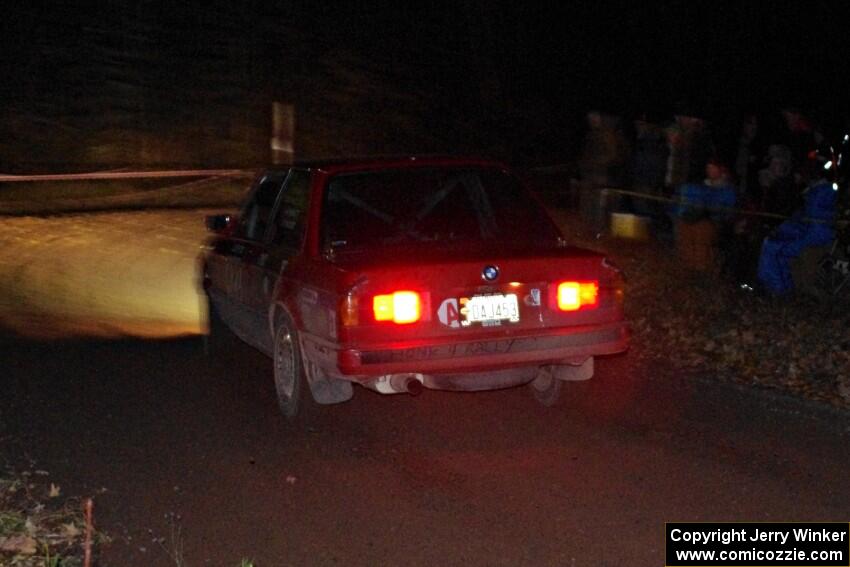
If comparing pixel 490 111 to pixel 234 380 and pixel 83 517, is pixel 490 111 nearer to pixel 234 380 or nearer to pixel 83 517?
pixel 234 380

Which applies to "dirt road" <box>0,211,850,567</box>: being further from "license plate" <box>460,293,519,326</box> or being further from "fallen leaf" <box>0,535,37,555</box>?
"license plate" <box>460,293,519,326</box>

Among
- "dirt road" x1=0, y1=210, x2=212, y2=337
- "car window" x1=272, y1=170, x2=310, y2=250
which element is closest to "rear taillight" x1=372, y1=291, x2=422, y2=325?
"car window" x1=272, y1=170, x2=310, y2=250

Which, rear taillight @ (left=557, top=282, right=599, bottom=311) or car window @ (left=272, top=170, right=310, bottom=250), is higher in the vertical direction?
car window @ (left=272, top=170, right=310, bottom=250)

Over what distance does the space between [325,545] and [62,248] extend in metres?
12.1

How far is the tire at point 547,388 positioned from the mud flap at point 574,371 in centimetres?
18

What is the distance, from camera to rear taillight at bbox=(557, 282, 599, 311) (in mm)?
7223

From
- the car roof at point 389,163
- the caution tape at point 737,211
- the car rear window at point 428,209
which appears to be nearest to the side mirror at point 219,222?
the car roof at point 389,163

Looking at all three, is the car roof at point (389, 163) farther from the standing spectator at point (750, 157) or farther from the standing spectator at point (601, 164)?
the standing spectator at point (750, 157)

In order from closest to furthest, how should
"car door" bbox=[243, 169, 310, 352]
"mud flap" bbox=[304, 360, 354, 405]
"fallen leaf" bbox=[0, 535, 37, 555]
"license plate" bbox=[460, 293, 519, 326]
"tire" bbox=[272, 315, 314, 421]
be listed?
"fallen leaf" bbox=[0, 535, 37, 555] → "license plate" bbox=[460, 293, 519, 326] → "mud flap" bbox=[304, 360, 354, 405] → "tire" bbox=[272, 315, 314, 421] → "car door" bbox=[243, 169, 310, 352]

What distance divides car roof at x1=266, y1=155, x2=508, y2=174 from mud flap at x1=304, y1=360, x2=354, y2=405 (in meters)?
1.25

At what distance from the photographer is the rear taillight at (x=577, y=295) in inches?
284

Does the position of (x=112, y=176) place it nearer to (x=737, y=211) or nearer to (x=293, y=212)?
(x=737, y=211)

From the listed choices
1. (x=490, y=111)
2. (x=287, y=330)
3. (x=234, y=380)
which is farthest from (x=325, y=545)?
(x=490, y=111)

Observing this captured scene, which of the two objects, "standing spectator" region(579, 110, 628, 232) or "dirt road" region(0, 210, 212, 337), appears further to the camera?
"standing spectator" region(579, 110, 628, 232)
